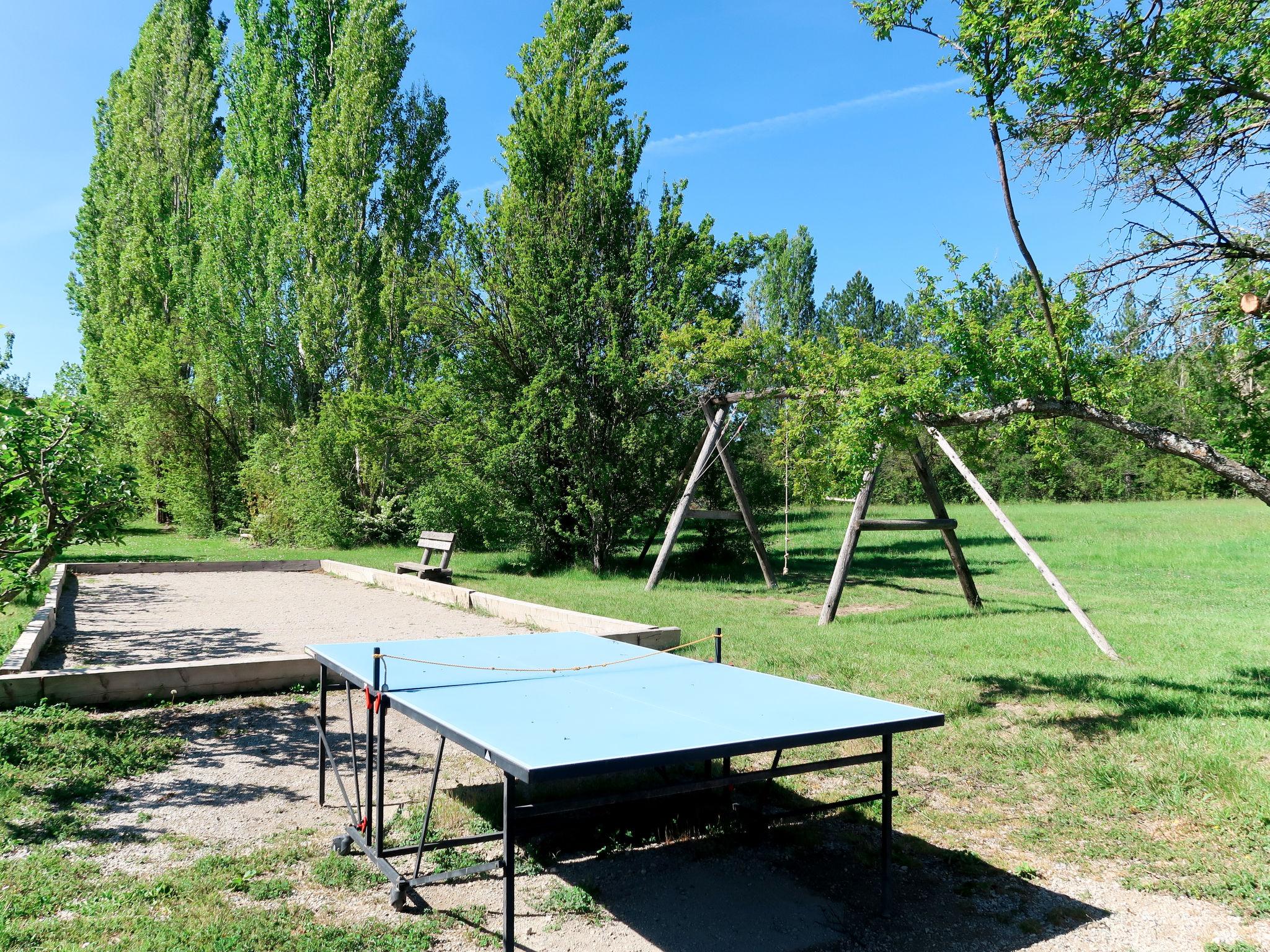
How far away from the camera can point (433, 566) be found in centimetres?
1546

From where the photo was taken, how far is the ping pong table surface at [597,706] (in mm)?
3102

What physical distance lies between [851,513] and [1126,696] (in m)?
6.51

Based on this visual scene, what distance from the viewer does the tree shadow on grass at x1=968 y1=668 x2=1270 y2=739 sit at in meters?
6.68

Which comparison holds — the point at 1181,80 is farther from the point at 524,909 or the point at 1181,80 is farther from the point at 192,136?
the point at 192,136

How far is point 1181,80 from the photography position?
635cm

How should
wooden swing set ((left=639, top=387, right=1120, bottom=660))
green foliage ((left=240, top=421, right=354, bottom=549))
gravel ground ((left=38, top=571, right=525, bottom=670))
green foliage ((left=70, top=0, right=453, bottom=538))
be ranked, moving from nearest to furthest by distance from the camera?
gravel ground ((left=38, top=571, right=525, bottom=670)) < wooden swing set ((left=639, top=387, right=1120, bottom=660)) < green foliage ((left=240, top=421, right=354, bottom=549)) < green foliage ((left=70, top=0, right=453, bottom=538))

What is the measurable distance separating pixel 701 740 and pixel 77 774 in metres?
4.08

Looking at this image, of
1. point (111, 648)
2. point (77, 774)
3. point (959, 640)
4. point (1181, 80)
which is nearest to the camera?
point (77, 774)

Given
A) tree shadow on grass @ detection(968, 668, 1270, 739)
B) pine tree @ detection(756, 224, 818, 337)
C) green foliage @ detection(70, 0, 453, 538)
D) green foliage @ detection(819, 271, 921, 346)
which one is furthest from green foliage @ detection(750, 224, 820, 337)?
tree shadow on grass @ detection(968, 668, 1270, 739)

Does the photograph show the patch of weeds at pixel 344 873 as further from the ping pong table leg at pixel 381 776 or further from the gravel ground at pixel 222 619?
the gravel ground at pixel 222 619

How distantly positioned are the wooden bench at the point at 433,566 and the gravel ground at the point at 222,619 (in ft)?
2.23

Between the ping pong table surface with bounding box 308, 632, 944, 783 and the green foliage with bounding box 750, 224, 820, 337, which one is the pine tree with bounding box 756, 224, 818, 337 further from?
the ping pong table surface with bounding box 308, 632, 944, 783

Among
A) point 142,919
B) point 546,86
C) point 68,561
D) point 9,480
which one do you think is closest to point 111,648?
point 9,480

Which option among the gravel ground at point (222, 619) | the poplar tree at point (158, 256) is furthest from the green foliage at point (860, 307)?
the gravel ground at point (222, 619)
